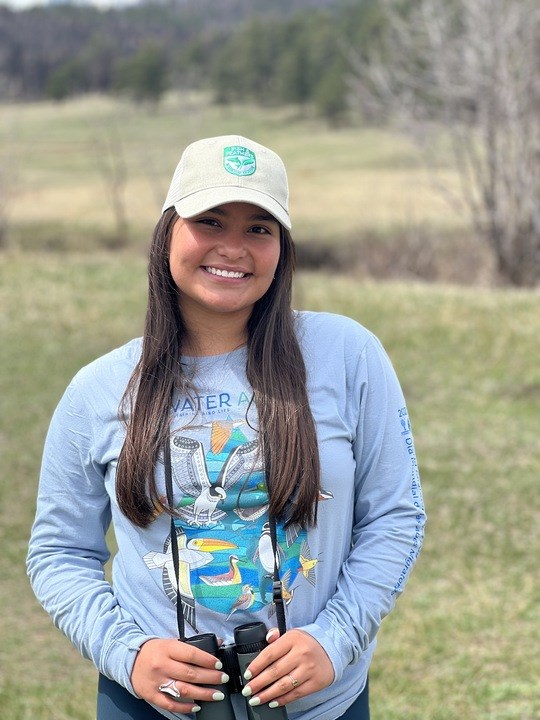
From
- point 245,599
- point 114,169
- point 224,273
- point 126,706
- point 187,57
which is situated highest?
point 187,57

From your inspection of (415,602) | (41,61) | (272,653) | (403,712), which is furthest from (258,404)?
(41,61)

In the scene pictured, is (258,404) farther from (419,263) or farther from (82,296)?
(419,263)

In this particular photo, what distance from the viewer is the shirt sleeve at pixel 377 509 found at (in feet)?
5.87

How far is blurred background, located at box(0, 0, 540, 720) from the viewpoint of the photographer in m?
4.46

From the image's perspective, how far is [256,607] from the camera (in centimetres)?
176

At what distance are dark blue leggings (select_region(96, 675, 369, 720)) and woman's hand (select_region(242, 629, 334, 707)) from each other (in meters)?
0.20

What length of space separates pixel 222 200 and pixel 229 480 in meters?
0.47

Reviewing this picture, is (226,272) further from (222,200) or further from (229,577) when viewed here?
(229,577)

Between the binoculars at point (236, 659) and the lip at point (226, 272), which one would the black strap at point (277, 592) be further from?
the lip at point (226, 272)

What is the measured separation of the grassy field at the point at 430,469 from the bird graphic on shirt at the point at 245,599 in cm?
229

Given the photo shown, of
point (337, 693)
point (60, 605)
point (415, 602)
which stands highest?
point (60, 605)

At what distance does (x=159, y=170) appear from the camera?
87.0 ft

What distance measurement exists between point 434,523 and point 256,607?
4249 millimetres

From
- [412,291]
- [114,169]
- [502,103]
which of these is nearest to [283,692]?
[412,291]
